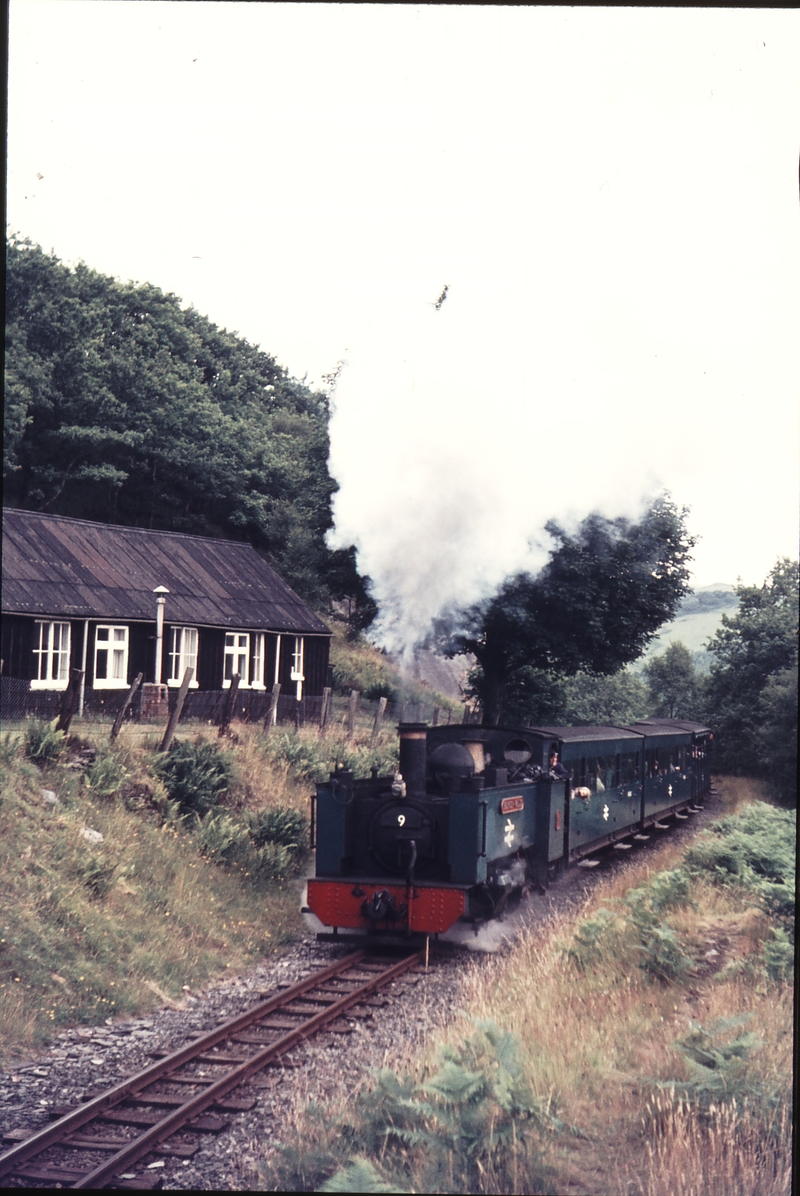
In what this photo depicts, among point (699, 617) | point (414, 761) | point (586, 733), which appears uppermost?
point (699, 617)

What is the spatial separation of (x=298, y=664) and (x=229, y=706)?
0.83m

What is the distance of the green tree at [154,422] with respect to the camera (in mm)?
8430

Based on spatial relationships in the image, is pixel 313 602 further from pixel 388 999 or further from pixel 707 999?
pixel 707 999

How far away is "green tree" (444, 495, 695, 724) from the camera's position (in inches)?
422

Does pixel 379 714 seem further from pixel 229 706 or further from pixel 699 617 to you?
pixel 699 617

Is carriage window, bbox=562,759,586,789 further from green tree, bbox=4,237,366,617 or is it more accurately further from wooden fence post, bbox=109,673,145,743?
wooden fence post, bbox=109,673,145,743

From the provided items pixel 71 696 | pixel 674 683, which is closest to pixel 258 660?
pixel 71 696

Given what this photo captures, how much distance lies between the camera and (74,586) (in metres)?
8.55

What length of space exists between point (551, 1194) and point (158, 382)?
7.75 metres

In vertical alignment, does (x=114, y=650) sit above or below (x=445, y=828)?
above

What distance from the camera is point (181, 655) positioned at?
9.20 metres

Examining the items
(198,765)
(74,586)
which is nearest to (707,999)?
(198,765)

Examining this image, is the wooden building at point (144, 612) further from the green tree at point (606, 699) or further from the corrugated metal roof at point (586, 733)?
the green tree at point (606, 699)

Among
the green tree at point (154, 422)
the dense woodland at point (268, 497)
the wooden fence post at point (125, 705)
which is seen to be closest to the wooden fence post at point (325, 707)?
the dense woodland at point (268, 497)
